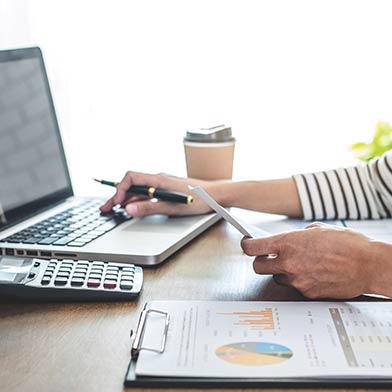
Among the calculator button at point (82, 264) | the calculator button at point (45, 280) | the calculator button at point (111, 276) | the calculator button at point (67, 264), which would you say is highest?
the calculator button at point (45, 280)

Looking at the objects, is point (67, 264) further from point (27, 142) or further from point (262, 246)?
point (27, 142)

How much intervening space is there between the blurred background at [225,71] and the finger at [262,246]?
872 millimetres

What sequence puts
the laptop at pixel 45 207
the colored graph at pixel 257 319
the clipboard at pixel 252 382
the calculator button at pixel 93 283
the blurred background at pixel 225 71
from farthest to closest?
1. the blurred background at pixel 225 71
2. the laptop at pixel 45 207
3. the calculator button at pixel 93 283
4. the colored graph at pixel 257 319
5. the clipboard at pixel 252 382

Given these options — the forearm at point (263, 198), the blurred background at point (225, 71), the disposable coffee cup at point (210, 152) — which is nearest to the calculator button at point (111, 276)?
the forearm at point (263, 198)

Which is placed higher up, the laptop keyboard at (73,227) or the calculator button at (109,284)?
the calculator button at (109,284)

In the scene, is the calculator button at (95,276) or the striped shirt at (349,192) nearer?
the calculator button at (95,276)

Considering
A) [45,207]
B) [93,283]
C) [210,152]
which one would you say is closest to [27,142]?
[45,207]

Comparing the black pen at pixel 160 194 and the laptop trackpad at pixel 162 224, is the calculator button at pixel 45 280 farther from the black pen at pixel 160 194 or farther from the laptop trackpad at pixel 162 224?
the black pen at pixel 160 194

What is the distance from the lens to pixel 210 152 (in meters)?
1.47

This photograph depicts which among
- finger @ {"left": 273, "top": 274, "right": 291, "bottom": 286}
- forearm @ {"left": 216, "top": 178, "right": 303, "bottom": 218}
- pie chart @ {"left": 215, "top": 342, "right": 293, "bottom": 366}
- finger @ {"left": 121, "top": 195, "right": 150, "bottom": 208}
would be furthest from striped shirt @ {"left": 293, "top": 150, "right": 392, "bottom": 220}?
pie chart @ {"left": 215, "top": 342, "right": 293, "bottom": 366}

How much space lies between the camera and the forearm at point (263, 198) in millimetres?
1368

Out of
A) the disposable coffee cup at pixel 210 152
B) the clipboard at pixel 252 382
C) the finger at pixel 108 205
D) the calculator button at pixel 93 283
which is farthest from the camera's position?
the disposable coffee cup at pixel 210 152

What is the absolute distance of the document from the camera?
0.74m

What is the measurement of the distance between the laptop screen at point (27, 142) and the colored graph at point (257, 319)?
1.67 ft
